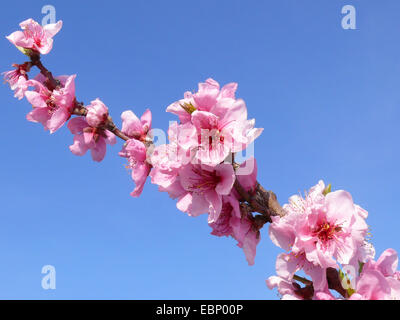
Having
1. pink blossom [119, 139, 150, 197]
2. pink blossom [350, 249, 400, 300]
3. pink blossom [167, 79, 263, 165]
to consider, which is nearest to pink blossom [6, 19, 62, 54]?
pink blossom [119, 139, 150, 197]

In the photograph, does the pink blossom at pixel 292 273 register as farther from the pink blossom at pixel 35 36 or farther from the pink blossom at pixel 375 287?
the pink blossom at pixel 35 36

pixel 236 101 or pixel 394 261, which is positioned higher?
pixel 236 101

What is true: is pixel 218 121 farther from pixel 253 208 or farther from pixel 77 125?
pixel 77 125

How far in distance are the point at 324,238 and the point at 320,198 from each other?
243 mm

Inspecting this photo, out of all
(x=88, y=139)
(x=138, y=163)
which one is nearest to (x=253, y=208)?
(x=138, y=163)

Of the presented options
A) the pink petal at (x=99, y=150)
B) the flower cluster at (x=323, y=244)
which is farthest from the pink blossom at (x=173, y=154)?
the pink petal at (x=99, y=150)

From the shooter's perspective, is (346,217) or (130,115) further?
(130,115)

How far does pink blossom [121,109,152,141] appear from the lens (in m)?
3.26

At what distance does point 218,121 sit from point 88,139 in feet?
5.03
